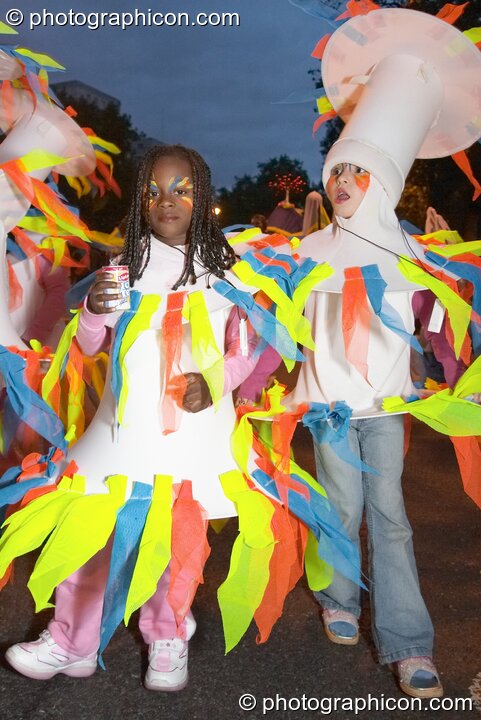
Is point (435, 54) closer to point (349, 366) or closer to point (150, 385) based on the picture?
point (349, 366)

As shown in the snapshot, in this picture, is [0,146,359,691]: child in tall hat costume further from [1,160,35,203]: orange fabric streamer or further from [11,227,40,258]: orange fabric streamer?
[11,227,40,258]: orange fabric streamer

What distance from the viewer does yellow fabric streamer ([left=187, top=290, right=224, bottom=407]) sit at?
2.38 meters

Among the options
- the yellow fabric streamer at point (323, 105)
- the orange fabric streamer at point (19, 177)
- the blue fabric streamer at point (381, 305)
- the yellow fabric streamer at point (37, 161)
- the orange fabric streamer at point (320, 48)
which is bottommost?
the blue fabric streamer at point (381, 305)

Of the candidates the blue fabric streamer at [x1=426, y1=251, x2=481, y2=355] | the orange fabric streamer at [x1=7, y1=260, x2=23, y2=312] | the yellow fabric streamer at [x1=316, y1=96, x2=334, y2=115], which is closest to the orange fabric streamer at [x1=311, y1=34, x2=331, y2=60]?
the yellow fabric streamer at [x1=316, y1=96, x2=334, y2=115]

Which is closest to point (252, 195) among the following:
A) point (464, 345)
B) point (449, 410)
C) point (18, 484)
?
point (464, 345)

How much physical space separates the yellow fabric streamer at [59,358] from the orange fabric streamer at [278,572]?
82 cm

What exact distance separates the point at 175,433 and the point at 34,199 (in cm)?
118

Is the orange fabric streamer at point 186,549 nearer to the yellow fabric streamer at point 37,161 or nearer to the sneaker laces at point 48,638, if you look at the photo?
the sneaker laces at point 48,638

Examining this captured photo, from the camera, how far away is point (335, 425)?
8.77 ft

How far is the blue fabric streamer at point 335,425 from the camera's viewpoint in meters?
2.65

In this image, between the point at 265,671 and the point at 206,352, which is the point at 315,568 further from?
the point at 206,352

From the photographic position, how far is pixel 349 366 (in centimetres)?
273

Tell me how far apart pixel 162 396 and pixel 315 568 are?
2.55 ft

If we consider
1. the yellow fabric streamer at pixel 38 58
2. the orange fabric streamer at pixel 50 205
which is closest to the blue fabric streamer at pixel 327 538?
the orange fabric streamer at pixel 50 205
